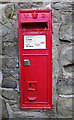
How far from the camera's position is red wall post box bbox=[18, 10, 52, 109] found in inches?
61.4

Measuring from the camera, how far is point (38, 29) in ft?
5.17

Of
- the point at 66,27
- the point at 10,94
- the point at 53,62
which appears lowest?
the point at 10,94

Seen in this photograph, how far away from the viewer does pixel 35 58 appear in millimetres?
1601

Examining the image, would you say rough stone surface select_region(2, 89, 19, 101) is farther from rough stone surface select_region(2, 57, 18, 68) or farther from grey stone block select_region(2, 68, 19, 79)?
rough stone surface select_region(2, 57, 18, 68)

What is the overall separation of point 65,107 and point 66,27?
103cm

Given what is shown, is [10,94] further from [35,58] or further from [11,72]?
[35,58]

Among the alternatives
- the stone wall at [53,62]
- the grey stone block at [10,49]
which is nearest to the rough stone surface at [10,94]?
the stone wall at [53,62]

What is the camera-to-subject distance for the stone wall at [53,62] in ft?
5.35

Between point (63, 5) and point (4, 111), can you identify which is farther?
point (4, 111)

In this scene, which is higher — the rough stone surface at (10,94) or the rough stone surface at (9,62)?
the rough stone surface at (9,62)

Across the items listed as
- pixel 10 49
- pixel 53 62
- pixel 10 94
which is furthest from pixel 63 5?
pixel 10 94

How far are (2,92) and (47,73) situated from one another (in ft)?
2.17

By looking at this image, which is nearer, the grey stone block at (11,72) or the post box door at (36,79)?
the post box door at (36,79)

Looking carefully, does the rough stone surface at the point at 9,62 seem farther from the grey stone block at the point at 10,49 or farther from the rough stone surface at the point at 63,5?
the rough stone surface at the point at 63,5
